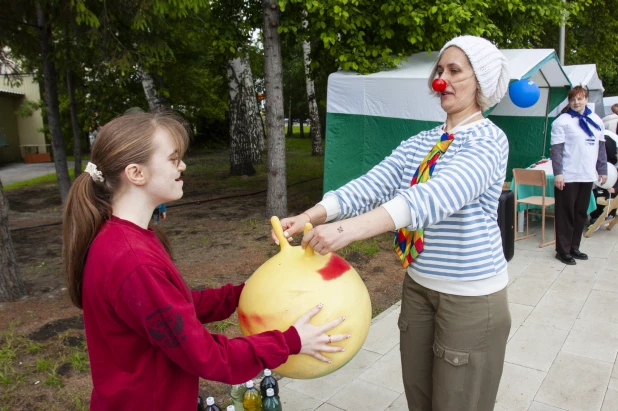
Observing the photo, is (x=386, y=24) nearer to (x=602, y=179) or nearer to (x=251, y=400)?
(x=602, y=179)

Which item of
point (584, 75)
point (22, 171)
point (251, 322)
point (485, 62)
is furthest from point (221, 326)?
point (22, 171)

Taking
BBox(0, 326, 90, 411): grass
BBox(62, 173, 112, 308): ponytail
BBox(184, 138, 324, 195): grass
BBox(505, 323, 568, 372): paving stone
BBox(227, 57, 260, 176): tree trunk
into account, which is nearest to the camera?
BBox(62, 173, 112, 308): ponytail

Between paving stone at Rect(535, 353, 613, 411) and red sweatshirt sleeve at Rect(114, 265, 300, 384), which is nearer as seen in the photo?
red sweatshirt sleeve at Rect(114, 265, 300, 384)

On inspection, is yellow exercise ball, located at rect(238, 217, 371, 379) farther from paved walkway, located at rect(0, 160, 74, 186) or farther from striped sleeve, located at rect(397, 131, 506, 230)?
paved walkway, located at rect(0, 160, 74, 186)

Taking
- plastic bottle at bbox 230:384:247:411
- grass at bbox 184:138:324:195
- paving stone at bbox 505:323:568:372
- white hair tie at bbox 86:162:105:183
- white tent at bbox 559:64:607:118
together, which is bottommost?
paving stone at bbox 505:323:568:372

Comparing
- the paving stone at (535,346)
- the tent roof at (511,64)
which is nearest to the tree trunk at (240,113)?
the tent roof at (511,64)

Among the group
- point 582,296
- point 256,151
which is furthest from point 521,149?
point 256,151

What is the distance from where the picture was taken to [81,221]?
1498mm

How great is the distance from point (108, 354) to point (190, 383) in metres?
0.27

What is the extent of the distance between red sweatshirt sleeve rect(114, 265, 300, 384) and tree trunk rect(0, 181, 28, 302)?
14.0 ft

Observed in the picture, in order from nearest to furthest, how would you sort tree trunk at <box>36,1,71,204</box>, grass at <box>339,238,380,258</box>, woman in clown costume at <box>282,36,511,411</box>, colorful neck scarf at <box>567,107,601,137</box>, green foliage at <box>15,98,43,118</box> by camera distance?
woman in clown costume at <box>282,36,511,411</box>, colorful neck scarf at <box>567,107,601,137</box>, grass at <box>339,238,380,258</box>, tree trunk at <box>36,1,71,204</box>, green foliage at <box>15,98,43,118</box>

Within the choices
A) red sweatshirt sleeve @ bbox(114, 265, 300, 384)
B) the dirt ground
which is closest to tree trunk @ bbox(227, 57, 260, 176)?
the dirt ground

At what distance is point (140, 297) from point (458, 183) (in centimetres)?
105

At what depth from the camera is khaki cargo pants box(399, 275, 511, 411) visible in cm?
195
